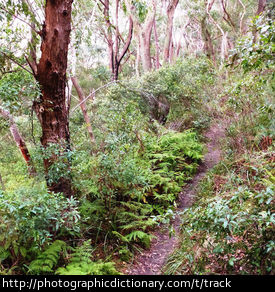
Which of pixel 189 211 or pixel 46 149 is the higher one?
pixel 46 149

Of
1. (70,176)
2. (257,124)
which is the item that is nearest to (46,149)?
(70,176)

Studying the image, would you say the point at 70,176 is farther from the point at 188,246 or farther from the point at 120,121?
the point at 120,121

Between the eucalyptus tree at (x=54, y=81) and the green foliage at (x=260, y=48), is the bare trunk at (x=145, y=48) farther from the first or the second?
the green foliage at (x=260, y=48)

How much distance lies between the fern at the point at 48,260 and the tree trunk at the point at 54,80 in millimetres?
983

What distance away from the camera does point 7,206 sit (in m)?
Answer: 3.24

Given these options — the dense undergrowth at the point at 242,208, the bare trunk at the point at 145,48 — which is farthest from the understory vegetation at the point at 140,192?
the bare trunk at the point at 145,48

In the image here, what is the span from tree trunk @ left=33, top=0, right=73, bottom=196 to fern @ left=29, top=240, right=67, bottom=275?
38.7 inches

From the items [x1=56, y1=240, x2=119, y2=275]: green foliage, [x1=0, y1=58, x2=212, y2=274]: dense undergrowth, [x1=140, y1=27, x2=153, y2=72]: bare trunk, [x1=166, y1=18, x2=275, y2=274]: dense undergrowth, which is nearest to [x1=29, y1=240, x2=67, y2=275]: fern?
[x1=0, y1=58, x2=212, y2=274]: dense undergrowth

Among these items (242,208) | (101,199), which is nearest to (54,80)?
(101,199)

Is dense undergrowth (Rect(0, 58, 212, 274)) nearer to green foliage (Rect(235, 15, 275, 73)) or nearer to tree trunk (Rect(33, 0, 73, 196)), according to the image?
tree trunk (Rect(33, 0, 73, 196))

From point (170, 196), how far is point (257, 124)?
280cm

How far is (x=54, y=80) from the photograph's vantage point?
4.04 meters

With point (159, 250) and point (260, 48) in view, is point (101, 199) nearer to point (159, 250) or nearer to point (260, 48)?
point (159, 250)

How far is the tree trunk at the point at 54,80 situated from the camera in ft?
12.7
